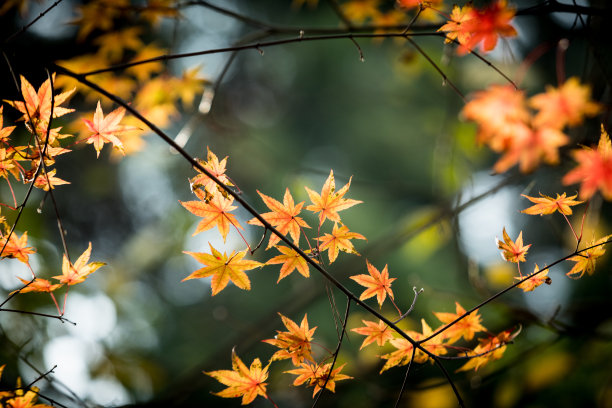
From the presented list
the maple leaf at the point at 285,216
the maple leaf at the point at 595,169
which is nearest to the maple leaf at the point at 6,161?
the maple leaf at the point at 285,216

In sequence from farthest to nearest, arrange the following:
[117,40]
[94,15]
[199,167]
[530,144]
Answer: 1. [117,40]
2. [94,15]
3. [530,144]
4. [199,167]

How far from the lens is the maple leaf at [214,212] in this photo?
85 centimetres

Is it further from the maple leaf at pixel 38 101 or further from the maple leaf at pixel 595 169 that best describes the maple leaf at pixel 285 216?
the maple leaf at pixel 595 169

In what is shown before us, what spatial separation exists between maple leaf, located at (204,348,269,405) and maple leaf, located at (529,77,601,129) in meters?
1.03

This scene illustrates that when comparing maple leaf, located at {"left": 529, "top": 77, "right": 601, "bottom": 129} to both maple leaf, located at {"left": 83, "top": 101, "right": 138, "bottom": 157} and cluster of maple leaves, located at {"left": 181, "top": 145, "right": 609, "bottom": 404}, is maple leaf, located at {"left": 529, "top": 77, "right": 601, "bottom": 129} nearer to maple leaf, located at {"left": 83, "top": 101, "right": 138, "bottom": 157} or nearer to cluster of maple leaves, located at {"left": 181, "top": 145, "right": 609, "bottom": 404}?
cluster of maple leaves, located at {"left": 181, "top": 145, "right": 609, "bottom": 404}

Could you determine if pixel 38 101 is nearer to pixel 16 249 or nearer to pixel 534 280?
pixel 16 249

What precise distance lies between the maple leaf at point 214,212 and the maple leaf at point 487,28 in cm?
70

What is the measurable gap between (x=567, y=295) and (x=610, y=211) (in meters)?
1.44

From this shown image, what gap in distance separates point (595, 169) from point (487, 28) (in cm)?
43

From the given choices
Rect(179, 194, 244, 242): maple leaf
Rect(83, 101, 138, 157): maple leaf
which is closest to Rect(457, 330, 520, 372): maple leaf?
Rect(179, 194, 244, 242): maple leaf

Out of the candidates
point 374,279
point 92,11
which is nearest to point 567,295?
point 374,279

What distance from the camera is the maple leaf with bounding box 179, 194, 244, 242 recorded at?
85 cm

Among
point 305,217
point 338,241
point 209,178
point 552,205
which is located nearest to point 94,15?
point 209,178

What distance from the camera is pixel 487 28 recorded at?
920mm
